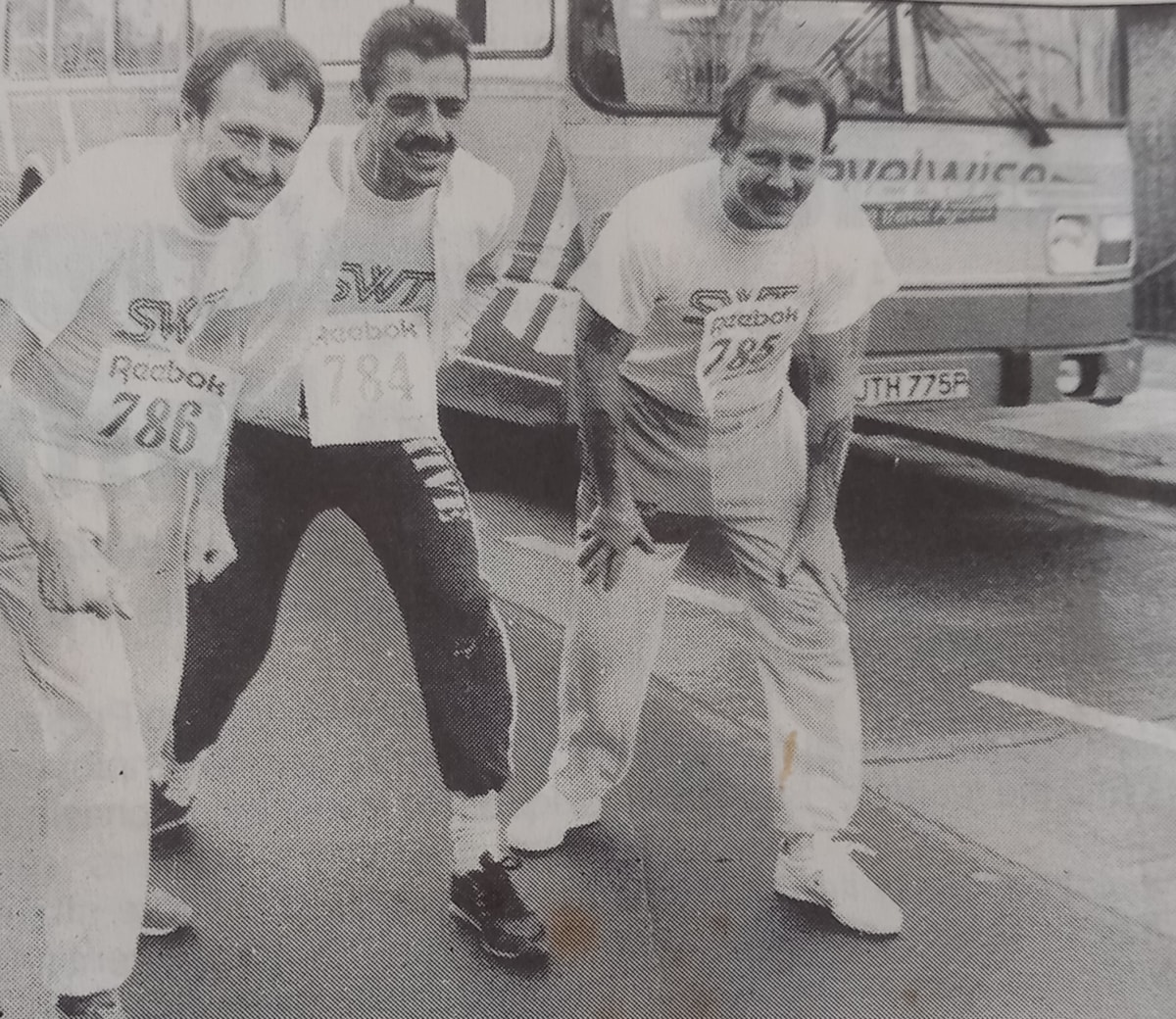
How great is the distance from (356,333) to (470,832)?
0.97 m

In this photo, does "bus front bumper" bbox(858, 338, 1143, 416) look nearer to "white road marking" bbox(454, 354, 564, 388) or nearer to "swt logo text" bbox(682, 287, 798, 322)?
"swt logo text" bbox(682, 287, 798, 322)

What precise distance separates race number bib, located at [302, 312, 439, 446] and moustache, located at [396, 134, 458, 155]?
11.3 inches

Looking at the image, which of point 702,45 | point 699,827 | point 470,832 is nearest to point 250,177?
point 702,45

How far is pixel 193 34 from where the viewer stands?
2.35 meters

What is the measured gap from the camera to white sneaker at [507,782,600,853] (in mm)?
2672

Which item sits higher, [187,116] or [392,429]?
[187,116]

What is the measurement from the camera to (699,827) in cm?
274

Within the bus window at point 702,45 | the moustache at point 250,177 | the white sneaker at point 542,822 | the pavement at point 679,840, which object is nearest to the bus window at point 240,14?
the moustache at point 250,177

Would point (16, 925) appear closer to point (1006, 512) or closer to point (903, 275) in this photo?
point (903, 275)

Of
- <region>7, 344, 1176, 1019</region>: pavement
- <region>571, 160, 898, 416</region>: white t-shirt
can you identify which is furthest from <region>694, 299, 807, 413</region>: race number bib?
<region>7, 344, 1176, 1019</region>: pavement

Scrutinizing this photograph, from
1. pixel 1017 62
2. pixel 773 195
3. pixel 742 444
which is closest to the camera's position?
pixel 773 195

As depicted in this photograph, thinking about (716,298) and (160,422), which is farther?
(716,298)

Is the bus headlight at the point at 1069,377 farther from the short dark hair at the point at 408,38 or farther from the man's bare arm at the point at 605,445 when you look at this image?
the short dark hair at the point at 408,38

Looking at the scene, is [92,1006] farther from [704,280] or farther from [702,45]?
[702,45]
